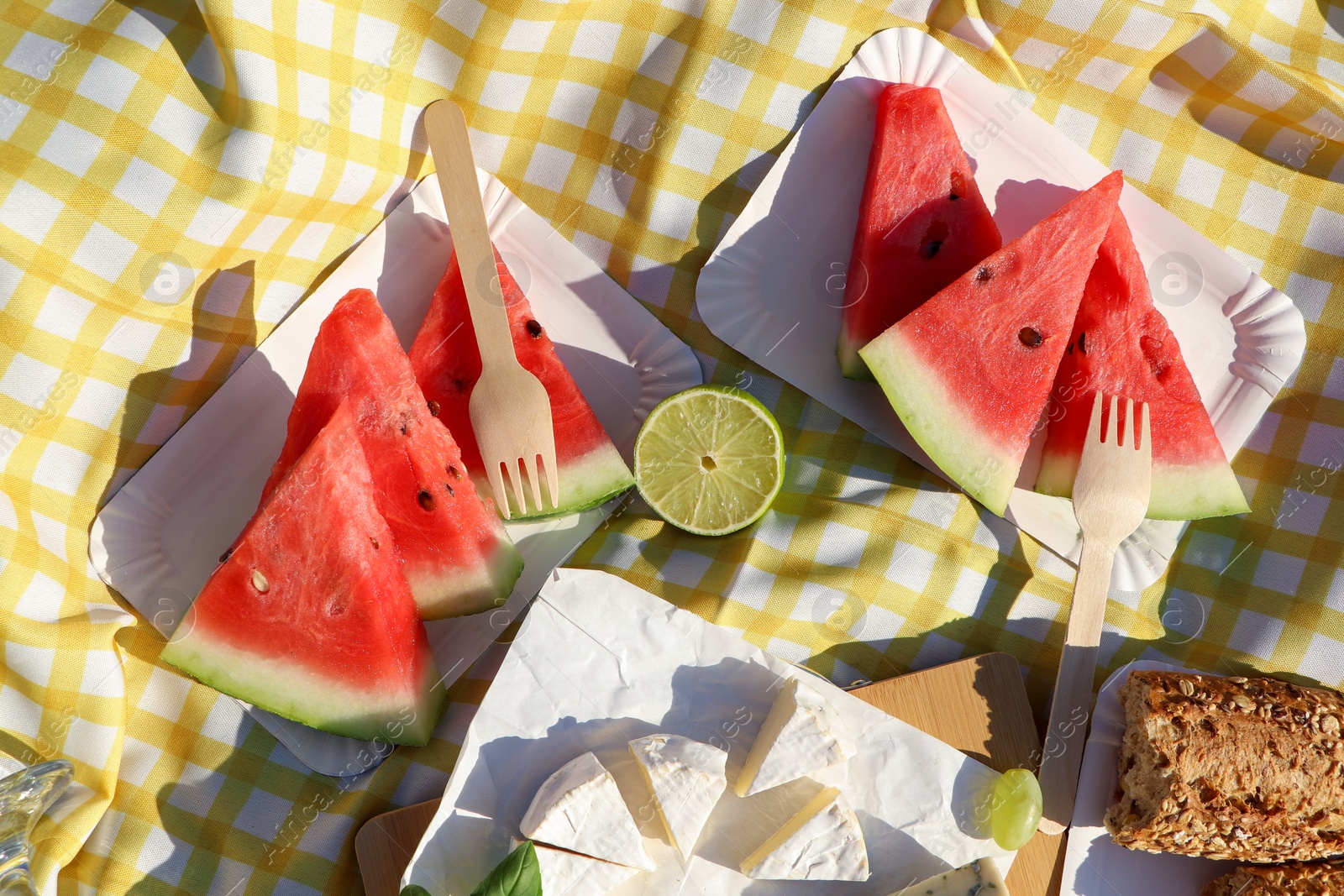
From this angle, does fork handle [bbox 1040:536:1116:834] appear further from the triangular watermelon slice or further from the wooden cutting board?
the triangular watermelon slice

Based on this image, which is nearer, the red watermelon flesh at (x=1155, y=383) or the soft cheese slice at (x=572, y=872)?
the soft cheese slice at (x=572, y=872)

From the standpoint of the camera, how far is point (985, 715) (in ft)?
6.56

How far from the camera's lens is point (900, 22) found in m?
2.12

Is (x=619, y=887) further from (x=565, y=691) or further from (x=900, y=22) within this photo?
(x=900, y=22)

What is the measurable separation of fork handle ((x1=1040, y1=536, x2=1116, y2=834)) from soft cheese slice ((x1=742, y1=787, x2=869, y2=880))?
1.59 ft

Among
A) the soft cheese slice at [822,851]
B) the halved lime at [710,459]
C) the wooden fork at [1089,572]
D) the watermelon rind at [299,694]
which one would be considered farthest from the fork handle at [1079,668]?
the watermelon rind at [299,694]

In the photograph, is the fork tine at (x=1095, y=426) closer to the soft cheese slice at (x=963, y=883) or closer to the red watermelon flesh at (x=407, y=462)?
the soft cheese slice at (x=963, y=883)

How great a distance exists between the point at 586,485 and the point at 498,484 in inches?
7.6

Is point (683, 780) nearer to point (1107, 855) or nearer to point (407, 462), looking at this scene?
point (407, 462)

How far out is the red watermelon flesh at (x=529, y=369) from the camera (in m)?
1.94

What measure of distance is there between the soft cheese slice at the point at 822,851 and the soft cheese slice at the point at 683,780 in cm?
17

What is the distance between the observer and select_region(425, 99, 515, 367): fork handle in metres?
1.90

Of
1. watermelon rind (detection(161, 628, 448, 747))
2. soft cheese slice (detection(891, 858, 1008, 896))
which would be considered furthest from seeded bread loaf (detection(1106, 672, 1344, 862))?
watermelon rind (detection(161, 628, 448, 747))

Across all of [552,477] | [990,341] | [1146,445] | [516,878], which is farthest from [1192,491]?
[516,878]
